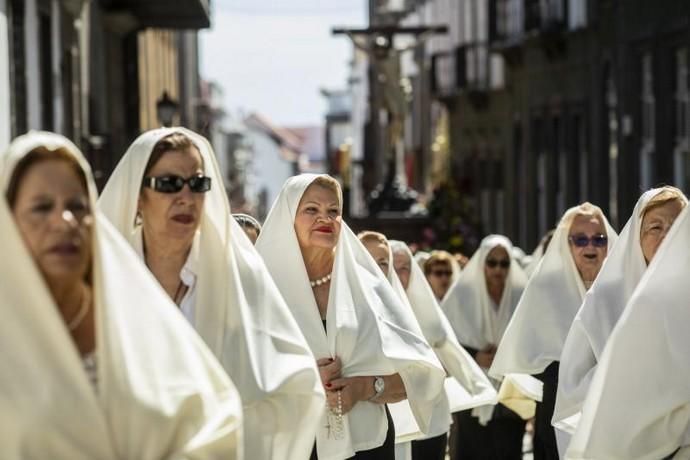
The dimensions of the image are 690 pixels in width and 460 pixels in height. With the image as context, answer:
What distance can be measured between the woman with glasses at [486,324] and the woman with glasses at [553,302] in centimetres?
216

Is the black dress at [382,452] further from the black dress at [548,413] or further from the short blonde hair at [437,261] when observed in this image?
the short blonde hair at [437,261]

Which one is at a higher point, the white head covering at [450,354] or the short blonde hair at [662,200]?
the short blonde hair at [662,200]

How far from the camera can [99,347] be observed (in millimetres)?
4957

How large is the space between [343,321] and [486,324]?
18.3 feet

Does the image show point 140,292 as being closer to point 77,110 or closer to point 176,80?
point 77,110

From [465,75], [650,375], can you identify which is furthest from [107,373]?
[465,75]


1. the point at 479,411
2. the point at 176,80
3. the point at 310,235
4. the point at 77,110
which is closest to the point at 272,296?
the point at 310,235

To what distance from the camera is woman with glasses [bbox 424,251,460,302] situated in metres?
14.5

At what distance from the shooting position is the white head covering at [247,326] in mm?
6281

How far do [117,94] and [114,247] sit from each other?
80.8 ft

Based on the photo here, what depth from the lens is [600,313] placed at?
7949mm

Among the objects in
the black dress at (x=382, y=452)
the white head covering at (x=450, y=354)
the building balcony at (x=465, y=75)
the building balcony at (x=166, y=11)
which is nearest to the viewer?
the black dress at (x=382, y=452)

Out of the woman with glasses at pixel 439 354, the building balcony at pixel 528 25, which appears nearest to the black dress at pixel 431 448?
the woman with glasses at pixel 439 354

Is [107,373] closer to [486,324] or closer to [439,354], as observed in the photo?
[439,354]
